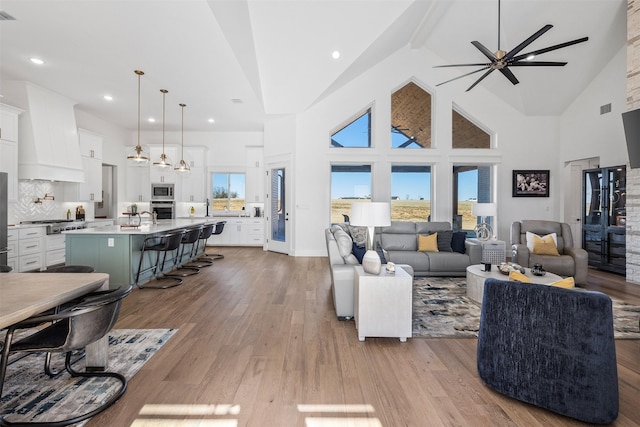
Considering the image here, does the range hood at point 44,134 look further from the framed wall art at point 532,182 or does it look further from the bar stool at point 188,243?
the framed wall art at point 532,182

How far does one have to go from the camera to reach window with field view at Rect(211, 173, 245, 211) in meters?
8.73

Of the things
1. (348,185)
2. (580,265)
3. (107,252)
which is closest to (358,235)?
(348,185)

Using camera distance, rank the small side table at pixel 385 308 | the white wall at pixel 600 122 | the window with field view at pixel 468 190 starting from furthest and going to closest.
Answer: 1. the window with field view at pixel 468 190
2. the white wall at pixel 600 122
3. the small side table at pixel 385 308

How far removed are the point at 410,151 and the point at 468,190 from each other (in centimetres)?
208

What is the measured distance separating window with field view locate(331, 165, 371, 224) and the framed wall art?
359cm

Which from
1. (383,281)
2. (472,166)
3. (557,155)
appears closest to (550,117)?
(557,155)

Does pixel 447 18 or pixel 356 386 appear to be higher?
pixel 447 18

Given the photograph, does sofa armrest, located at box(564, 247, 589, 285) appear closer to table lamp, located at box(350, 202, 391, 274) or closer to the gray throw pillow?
the gray throw pillow

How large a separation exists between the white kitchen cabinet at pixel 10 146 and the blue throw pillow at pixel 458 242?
7.77m

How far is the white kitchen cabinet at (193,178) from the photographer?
27.5 feet

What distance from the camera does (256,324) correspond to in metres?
3.09

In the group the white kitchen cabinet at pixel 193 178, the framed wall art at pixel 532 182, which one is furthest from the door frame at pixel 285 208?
the framed wall art at pixel 532 182

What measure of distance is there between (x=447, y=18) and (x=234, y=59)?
4450mm

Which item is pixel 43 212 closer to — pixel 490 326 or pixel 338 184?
pixel 338 184
